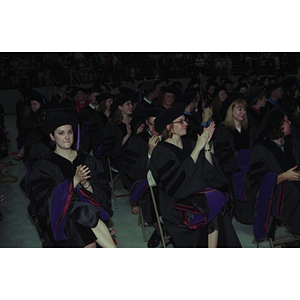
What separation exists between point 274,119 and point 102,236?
2.22m

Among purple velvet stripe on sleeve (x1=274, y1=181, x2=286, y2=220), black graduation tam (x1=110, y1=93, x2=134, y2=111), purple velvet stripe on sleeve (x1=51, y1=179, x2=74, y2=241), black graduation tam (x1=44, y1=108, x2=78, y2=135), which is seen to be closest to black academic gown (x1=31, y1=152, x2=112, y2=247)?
purple velvet stripe on sleeve (x1=51, y1=179, x2=74, y2=241)

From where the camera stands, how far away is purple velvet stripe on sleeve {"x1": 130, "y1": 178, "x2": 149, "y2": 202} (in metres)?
4.21

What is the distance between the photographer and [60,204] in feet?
10.2

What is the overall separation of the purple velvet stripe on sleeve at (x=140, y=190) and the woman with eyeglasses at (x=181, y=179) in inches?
22.7

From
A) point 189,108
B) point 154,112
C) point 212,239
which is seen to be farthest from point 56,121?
point 189,108

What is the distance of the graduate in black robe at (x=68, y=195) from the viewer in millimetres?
3145

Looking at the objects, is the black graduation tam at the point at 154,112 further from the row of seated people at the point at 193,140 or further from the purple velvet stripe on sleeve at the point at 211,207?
the purple velvet stripe on sleeve at the point at 211,207

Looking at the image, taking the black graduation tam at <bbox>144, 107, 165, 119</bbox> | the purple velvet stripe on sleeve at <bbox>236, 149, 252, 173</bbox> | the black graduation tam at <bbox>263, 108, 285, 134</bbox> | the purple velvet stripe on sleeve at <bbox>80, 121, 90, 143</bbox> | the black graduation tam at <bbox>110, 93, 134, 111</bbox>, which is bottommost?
the purple velvet stripe on sleeve at <bbox>236, 149, 252, 173</bbox>

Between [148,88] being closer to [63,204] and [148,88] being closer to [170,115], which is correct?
[170,115]

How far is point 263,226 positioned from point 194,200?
995 millimetres

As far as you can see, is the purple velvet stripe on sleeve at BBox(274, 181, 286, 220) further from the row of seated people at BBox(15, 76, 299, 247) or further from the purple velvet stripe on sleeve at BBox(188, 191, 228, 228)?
the purple velvet stripe on sleeve at BBox(188, 191, 228, 228)

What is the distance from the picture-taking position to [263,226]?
3.95 m

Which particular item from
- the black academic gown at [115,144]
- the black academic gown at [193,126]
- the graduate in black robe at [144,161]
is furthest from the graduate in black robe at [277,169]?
the black academic gown at [115,144]

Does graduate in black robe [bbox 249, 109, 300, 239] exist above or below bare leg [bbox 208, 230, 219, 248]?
above
